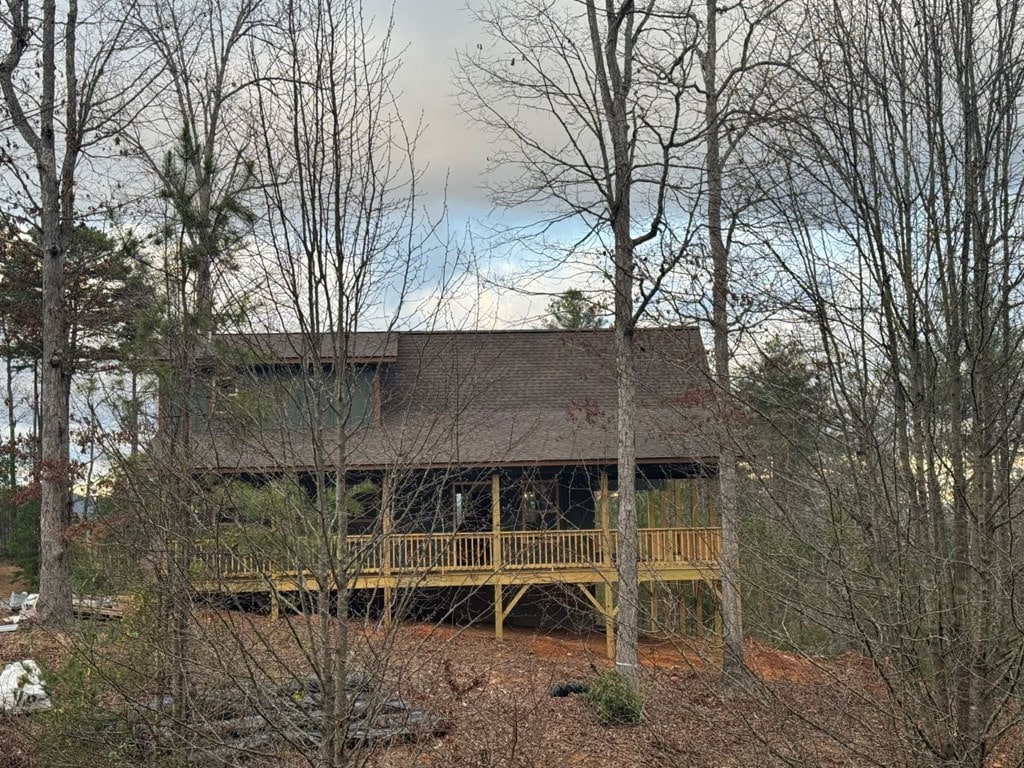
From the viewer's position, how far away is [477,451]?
1469 centimetres

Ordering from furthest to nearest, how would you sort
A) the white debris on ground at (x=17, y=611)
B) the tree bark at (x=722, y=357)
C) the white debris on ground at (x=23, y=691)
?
the white debris on ground at (x=17, y=611) < the white debris on ground at (x=23, y=691) < the tree bark at (x=722, y=357)

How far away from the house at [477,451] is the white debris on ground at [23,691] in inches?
95.3

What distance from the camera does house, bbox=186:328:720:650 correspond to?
13.3 ft

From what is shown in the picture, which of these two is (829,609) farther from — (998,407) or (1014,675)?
(998,407)

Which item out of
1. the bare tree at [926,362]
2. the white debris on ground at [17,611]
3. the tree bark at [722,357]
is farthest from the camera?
the white debris on ground at [17,611]

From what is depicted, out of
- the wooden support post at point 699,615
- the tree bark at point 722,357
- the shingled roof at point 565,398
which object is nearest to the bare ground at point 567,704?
the wooden support post at point 699,615

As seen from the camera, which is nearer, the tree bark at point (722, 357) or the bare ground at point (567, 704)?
the bare ground at point (567, 704)

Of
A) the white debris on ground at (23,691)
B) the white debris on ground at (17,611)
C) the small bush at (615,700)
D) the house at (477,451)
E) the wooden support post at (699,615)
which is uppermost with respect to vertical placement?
the house at (477,451)

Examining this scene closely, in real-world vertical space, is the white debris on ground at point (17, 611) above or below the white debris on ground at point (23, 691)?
below

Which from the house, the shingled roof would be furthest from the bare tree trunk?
the shingled roof

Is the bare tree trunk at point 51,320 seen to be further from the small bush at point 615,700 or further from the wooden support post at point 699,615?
the wooden support post at point 699,615

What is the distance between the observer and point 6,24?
1305 cm

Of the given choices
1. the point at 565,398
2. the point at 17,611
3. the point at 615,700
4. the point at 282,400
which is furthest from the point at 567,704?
the point at 17,611

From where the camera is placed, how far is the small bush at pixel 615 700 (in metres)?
10.1
